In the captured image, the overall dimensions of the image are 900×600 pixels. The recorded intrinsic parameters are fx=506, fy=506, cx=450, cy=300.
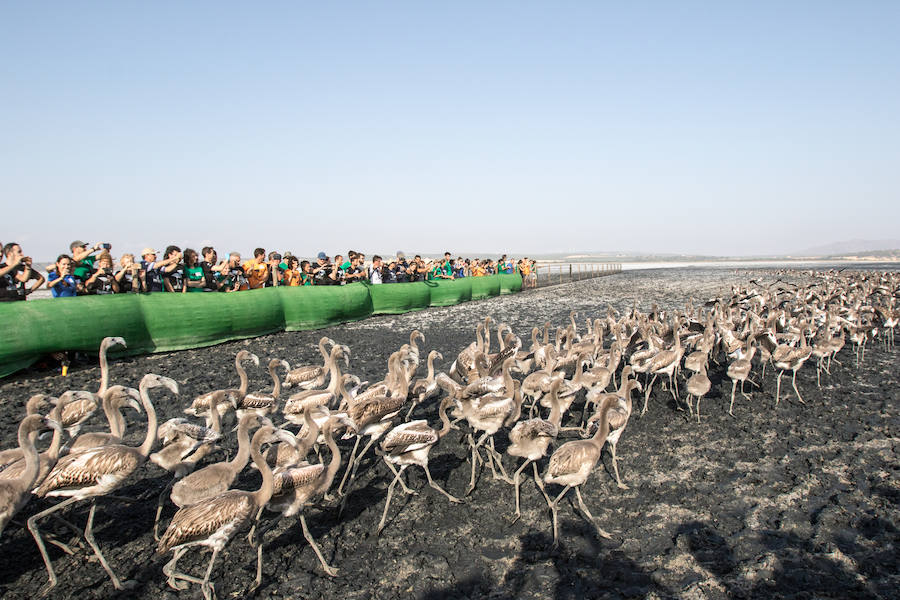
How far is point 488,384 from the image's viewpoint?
7516 millimetres

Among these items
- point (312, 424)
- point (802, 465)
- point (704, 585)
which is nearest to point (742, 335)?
point (802, 465)

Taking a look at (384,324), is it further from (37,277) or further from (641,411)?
(641,411)

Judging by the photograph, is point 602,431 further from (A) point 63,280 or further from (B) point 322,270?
(B) point 322,270

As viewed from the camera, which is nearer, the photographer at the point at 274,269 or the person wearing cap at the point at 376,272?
the photographer at the point at 274,269

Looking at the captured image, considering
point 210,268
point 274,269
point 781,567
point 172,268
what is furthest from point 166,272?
point 781,567

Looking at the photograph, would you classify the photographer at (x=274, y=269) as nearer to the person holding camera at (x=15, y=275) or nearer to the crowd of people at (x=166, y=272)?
the crowd of people at (x=166, y=272)

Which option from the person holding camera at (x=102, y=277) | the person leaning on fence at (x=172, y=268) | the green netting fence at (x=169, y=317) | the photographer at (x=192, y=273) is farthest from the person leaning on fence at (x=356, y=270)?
the person holding camera at (x=102, y=277)

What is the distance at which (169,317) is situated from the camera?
13.1 m

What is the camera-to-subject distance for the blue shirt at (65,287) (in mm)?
12117

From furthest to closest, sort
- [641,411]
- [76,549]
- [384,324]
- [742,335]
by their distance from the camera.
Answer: [384,324]
[742,335]
[641,411]
[76,549]

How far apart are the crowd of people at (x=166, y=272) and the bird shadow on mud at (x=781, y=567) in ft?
44.6

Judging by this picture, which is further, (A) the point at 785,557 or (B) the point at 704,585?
(A) the point at 785,557

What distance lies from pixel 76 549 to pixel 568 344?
8.38 meters

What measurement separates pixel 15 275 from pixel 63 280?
1039mm
